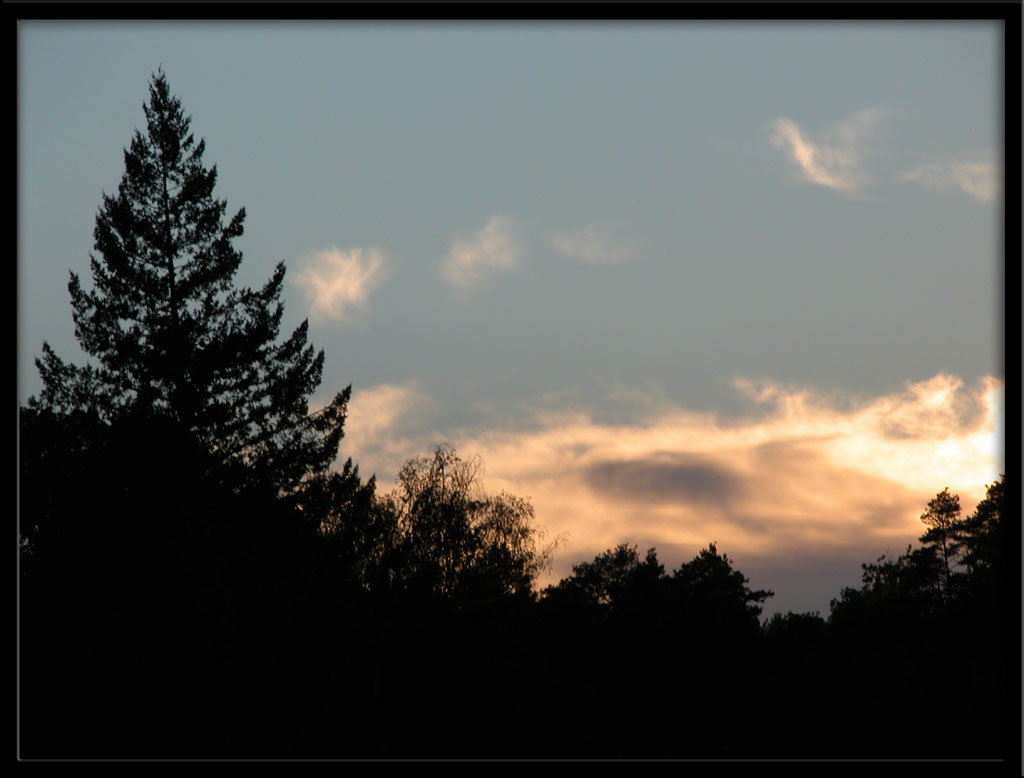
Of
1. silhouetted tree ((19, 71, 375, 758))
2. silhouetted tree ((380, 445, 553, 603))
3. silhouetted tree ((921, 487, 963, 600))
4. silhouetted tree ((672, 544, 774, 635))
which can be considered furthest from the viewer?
silhouetted tree ((921, 487, 963, 600))

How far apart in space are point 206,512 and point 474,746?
9673 mm

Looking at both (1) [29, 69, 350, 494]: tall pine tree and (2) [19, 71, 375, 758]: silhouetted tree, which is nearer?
(2) [19, 71, 375, 758]: silhouetted tree

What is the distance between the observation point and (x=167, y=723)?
58.2 feet

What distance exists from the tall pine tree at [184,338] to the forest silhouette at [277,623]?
0.09 meters

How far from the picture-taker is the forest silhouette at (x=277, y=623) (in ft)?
59.5

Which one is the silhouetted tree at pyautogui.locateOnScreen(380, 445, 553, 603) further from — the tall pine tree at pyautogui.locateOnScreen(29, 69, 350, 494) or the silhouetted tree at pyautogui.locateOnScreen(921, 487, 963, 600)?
the silhouetted tree at pyautogui.locateOnScreen(921, 487, 963, 600)

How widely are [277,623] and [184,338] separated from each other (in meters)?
11.6

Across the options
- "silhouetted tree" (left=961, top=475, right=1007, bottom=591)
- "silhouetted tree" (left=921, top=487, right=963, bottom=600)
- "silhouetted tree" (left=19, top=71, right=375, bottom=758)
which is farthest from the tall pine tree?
"silhouetted tree" (left=921, top=487, right=963, bottom=600)

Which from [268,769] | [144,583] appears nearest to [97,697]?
[144,583]

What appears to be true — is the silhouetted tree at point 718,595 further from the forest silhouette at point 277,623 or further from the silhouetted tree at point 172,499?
the silhouetted tree at point 172,499

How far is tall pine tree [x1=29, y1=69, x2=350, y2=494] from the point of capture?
3016 cm

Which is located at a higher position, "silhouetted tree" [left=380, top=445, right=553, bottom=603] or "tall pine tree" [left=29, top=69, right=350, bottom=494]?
"tall pine tree" [left=29, top=69, right=350, bottom=494]

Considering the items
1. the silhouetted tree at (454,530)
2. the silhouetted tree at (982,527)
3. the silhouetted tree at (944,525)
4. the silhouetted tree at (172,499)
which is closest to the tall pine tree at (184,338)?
the silhouetted tree at (172,499)

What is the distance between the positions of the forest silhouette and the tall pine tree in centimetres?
9
